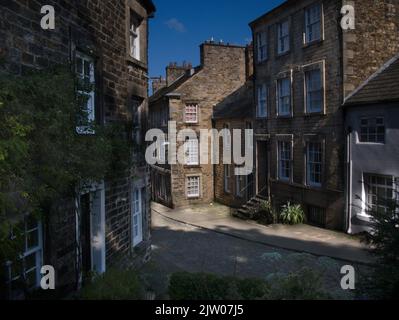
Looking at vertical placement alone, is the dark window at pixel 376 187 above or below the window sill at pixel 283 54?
below

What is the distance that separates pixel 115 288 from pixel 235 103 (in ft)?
76.4

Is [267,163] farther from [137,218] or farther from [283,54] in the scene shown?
[137,218]

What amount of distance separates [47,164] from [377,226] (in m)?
5.55

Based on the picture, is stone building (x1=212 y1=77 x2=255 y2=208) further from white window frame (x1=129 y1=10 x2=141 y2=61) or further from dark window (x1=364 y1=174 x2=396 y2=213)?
white window frame (x1=129 y1=10 x2=141 y2=61)

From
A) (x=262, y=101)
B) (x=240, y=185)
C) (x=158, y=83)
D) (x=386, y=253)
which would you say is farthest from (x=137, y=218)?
(x=158, y=83)

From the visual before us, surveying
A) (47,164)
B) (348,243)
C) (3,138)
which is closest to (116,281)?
(47,164)

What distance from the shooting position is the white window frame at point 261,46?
22797 mm

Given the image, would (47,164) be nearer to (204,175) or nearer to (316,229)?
(316,229)

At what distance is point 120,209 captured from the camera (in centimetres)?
1053

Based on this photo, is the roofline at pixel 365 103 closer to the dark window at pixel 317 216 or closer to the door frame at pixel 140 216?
the dark window at pixel 317 216

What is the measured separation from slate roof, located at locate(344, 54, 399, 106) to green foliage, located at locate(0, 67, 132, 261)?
12.4m

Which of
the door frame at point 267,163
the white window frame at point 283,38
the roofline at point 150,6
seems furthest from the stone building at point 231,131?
the roofline at point 150,6

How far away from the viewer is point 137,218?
40.7ft

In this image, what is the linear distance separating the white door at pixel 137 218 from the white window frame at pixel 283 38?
12.5 metres
